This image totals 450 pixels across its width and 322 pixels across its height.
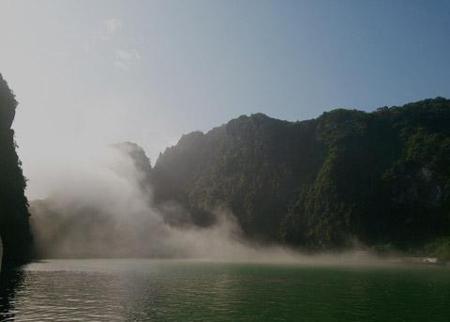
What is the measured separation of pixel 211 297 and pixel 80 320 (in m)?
23.0

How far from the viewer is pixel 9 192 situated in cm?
12481

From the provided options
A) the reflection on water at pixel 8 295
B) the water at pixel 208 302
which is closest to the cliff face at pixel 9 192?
the reflection on water at pixel 8 295

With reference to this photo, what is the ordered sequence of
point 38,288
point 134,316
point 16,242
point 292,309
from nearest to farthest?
point 134,316 < point 292,309 < point 38,288 < point 16,242

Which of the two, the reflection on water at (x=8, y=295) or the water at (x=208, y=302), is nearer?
the reflection on water at (x=8, y=295)

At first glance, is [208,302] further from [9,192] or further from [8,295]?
[9,192]

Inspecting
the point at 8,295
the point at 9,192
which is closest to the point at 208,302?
the point at 8,295

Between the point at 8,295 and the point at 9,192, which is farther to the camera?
the point at 9,192

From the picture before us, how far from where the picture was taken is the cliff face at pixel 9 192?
400 feet

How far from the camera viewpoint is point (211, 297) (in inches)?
2491

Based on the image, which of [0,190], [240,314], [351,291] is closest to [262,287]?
[351,291]

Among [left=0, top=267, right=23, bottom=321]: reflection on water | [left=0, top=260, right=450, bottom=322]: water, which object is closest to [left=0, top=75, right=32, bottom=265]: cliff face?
[left=0, top=267, right=23, bottom=321]: reflection on water

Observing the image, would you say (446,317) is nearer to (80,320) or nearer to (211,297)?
(211,297)

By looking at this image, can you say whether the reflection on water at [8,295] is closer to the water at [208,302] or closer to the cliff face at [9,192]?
the water at [208,302]

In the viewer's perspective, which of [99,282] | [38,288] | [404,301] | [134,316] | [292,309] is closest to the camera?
[134,316]
